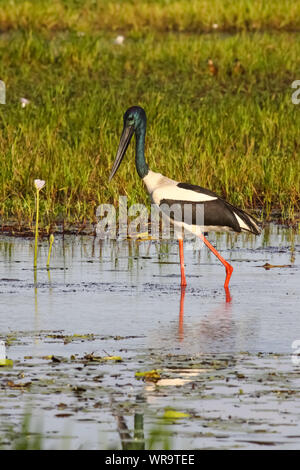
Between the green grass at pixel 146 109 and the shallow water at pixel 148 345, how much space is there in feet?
5.42

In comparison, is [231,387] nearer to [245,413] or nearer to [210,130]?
[245,413]

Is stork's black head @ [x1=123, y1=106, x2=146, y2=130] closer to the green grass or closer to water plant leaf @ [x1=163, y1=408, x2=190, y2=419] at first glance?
the green grass

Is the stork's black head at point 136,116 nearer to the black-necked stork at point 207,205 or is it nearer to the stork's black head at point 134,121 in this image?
the stork's black head at point 134,121

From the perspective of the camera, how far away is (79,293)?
8.55 meters

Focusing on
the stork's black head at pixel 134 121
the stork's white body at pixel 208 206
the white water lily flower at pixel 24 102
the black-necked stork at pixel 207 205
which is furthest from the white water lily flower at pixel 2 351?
the white water lily flower at pixel 24 102

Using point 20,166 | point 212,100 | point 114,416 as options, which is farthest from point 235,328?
point 212,100

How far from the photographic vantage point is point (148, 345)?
6.95 m

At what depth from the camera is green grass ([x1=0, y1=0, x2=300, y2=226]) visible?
12.4 metres

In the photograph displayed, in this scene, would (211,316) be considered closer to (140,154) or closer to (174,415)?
(174,415)

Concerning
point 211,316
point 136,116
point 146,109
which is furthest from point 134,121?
point 146,109

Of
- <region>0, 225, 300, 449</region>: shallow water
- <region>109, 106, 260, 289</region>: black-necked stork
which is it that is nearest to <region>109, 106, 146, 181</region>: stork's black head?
<region>109, 106, 260, 289</region>: black-necked stork

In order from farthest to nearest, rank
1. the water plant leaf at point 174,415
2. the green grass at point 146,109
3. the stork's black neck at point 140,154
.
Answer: the green grass at point 146,109 < the stork's black neck at point 140,154 < the water plant leaf at point 174,415

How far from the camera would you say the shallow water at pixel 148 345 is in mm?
5375

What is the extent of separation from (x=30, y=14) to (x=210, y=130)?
12984 millimetres
